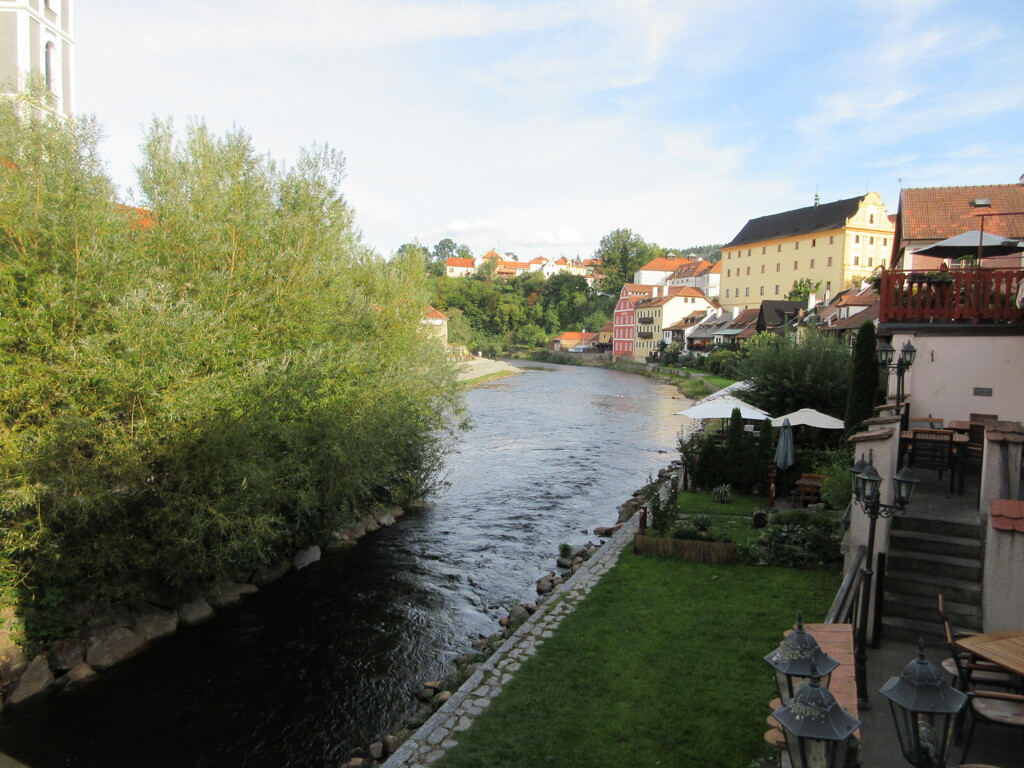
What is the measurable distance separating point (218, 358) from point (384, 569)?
208 inches

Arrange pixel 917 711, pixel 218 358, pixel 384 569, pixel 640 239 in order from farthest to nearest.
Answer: pixel 640 239 → pixel 384 569 → pixel 218 358 → pixel 917 711

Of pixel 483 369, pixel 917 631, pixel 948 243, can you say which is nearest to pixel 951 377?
pixel 948 243

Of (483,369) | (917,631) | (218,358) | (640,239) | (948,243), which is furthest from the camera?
(640,239)

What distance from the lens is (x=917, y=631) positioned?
6.52m

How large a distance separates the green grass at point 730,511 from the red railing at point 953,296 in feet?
14.5

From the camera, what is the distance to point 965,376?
35.7 feet

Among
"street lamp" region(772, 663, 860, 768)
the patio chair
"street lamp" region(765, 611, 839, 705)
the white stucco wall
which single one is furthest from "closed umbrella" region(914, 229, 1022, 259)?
"street lamp" region(772, 663, 860, 768)

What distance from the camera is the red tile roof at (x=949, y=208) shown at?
17.7 meters

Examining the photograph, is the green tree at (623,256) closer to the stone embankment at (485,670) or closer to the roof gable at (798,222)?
the roof gable at (798,222)

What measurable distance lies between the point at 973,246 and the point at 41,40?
98.1 feet

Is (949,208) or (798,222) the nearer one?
(949,208)

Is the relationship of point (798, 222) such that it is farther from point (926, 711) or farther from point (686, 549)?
point (926, 711)

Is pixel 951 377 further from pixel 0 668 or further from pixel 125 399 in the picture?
pixel 0 668

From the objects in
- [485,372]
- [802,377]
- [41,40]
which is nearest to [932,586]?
[802,377]
